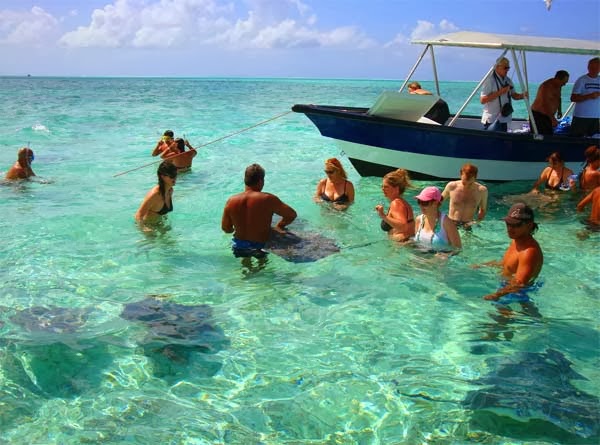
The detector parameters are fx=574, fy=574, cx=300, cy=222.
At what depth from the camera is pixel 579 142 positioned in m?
9.60

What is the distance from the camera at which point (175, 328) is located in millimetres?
4848

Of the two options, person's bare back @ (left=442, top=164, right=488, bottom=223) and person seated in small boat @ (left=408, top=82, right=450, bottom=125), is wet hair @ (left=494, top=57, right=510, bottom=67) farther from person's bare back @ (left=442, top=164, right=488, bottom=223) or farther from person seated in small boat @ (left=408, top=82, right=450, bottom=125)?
person's bare back @ (left=442, top=164, right=488, bottom=223)

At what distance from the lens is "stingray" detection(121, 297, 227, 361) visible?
4.59m

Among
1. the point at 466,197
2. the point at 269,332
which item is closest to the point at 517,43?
the point at 466,197

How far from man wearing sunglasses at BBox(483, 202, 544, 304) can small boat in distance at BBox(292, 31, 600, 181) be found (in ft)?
15.7

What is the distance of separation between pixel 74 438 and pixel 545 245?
603 centimetres

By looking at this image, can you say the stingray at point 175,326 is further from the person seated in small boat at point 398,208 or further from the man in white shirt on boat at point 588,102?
the man in white shirt on boat at point 588,102

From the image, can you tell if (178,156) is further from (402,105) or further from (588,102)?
(588,102)

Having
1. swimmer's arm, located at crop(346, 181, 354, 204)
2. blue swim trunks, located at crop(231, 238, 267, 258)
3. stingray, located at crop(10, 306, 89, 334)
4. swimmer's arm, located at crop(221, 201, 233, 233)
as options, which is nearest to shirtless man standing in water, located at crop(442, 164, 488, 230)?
swimmer's arm, located at crop(346, 181, 354, 204)

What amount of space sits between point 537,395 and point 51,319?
397 centimetres

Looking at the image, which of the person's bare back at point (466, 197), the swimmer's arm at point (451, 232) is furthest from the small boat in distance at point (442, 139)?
the swimmer's arm at point (451, 232)

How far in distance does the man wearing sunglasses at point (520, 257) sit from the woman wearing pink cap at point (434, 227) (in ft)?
3.24

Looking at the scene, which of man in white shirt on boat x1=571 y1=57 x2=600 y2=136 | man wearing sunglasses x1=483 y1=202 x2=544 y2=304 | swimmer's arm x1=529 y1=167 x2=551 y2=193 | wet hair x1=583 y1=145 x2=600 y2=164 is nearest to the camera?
man wearing sunglasses x1=483 y1=202 x2=544 y2=304

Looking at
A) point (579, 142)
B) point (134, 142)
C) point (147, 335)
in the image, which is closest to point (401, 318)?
point (147, 335)
